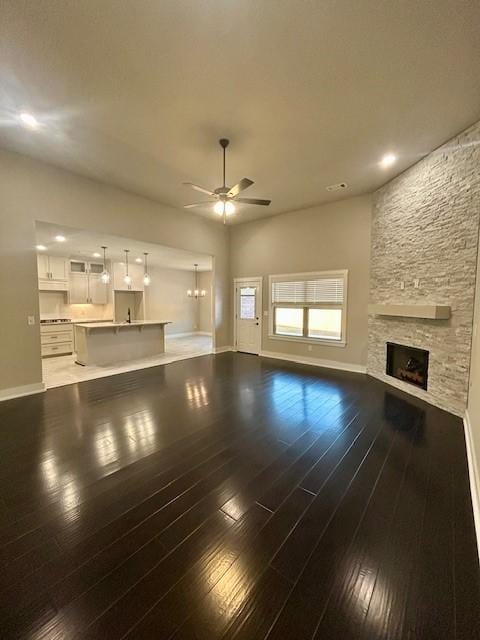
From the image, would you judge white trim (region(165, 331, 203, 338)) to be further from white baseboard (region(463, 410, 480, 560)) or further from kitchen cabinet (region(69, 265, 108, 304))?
white baseboard (region(463, 410, 480, 560))

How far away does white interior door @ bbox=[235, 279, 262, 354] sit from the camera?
7.28 metres

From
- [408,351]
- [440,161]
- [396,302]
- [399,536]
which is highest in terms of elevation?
[440,161]

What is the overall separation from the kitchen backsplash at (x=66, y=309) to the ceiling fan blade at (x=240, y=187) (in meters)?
6.86

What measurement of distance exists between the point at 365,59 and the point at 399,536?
3.73 m

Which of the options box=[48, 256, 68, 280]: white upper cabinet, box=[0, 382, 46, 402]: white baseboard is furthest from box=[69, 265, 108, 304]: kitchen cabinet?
box=[0, 382, 46, 402]: white baseboard

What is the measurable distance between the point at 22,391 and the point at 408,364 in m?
6.18

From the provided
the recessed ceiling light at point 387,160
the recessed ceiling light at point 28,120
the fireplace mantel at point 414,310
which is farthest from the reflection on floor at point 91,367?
the recessed ceiling light at point 387,160

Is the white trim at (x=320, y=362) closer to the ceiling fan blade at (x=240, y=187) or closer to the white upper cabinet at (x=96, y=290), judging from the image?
the ceiling fan blade at (x=240, y=187)

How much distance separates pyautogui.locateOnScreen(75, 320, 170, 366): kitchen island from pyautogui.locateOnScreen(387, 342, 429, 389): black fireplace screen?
5.23 m

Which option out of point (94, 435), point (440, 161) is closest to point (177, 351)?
point (94, 435)

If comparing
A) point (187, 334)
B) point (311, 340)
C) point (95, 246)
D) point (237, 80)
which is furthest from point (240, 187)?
point (187, 334)

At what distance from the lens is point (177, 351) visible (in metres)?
7.57

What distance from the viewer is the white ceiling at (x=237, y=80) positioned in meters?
1.98

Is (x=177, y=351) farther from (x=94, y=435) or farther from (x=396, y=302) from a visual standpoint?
(x=396, y=302)
